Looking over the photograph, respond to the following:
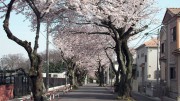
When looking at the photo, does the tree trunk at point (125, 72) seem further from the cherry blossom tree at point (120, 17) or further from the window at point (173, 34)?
the window at point (173, 34)

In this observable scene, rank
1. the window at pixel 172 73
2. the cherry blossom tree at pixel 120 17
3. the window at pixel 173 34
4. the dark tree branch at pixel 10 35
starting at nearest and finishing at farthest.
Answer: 1. the dark tree branch at pixel 10 35
2. the cherry blossom tree at pixel 120 17
3. the window at pixel 172 73
4. the window at pixel 173 34

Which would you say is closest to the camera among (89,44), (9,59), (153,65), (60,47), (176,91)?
(176,91)

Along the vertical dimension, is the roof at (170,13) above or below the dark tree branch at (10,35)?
above

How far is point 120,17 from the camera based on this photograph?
28531 mm

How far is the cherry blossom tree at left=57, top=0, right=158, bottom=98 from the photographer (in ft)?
83.0

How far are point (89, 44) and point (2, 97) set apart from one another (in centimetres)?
2060

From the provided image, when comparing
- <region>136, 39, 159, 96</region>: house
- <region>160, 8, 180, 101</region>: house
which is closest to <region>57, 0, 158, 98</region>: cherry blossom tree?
<region>160, 8, 180, 101</region>: house

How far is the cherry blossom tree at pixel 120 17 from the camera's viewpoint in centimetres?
2530

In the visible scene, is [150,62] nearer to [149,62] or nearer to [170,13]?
[149,62]

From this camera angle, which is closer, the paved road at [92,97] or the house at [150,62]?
the paved road at [92,97]

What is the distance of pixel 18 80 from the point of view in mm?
33031

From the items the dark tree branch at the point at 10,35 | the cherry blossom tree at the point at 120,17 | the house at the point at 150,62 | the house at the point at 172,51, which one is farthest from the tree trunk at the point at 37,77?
the house at the point at 150,62

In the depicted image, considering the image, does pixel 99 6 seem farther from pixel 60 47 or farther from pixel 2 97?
pixel 60 47

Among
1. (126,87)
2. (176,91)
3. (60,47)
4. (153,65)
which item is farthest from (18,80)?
(153,65)
